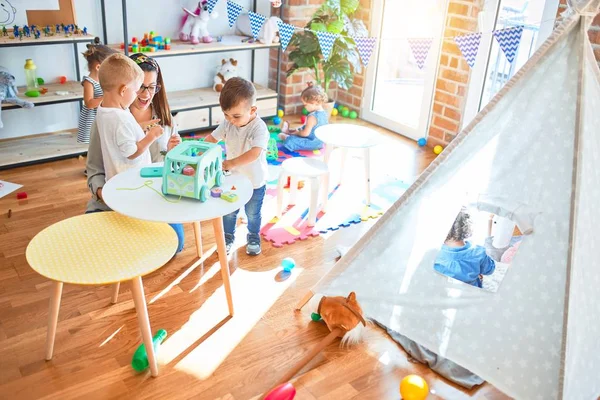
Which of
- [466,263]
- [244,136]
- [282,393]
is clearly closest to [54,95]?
[244,136]

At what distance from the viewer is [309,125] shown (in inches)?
147

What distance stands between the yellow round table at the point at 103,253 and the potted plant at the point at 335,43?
7.64 ft

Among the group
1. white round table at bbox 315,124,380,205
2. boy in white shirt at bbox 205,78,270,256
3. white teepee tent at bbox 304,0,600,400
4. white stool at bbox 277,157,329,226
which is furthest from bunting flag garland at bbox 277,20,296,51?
white teepee tent at bbox 304,0,600,400

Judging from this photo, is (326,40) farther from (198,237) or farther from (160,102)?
(198,237)

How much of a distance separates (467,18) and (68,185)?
254cm

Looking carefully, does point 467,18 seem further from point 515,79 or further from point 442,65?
point 515,79

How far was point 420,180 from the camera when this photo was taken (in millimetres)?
2164

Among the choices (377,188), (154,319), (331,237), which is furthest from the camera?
(377,188)

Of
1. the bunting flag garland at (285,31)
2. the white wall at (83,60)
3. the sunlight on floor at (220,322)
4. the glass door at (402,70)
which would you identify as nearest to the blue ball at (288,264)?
the sunlight on floor at (220,322)

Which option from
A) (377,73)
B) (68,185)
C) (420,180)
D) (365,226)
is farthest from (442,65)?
(68,185)

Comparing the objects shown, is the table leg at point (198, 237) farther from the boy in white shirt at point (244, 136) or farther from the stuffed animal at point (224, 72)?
the stuffed animal at point (224, 72)

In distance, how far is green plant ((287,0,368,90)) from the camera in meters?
4.02

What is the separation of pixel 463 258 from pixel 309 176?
0.98m

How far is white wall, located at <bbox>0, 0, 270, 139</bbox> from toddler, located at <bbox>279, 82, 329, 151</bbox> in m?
0.81
